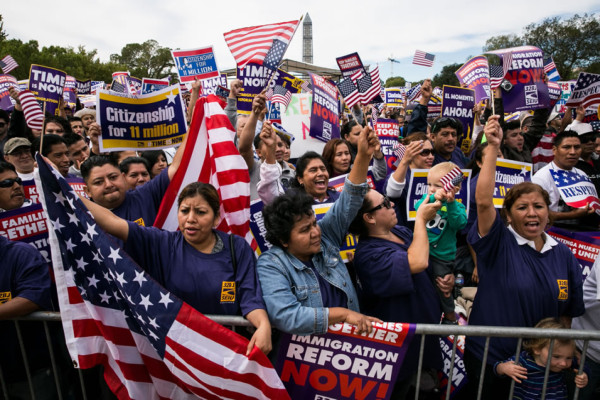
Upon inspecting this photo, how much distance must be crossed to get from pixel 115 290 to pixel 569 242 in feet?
12.7

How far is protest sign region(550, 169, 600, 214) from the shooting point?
15.0 feet

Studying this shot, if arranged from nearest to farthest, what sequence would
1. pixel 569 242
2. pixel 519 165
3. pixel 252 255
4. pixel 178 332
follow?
1. pixel 178 332
2. pixel 252 255
3. pixel 569 242
4. pixel 519 165

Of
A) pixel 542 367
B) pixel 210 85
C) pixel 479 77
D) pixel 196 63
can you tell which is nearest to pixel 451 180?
pixel 542 367

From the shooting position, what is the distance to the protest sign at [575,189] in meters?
4.57

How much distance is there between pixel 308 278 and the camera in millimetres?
2590

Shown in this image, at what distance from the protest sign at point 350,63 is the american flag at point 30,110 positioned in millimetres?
5264

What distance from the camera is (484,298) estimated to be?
2.77 metres

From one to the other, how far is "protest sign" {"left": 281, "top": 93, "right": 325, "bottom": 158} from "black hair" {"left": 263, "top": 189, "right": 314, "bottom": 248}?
4.24 metres

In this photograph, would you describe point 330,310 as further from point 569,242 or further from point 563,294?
point 569,242

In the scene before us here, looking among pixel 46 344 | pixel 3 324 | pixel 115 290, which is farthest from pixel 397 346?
pixel 3 324

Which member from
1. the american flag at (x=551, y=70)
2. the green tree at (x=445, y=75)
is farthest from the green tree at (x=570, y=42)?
the american flag at (x=551, y=70)

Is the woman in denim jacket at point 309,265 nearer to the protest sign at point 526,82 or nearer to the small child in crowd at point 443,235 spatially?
the small child in crowd at point 443,235

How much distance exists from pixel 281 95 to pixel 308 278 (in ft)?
20.5

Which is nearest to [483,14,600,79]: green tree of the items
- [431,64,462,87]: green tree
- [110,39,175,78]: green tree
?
[431,64,462,87]: green tree
